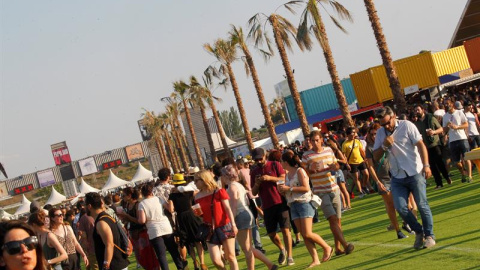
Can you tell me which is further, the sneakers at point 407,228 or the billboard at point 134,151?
the billboard at point 134,151

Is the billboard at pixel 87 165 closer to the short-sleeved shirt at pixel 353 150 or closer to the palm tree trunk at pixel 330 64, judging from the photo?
the palm tree trunk at pixel 330 64

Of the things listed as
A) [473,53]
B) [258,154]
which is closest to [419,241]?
[258,154]

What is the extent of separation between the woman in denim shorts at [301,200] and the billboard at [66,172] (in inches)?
5680

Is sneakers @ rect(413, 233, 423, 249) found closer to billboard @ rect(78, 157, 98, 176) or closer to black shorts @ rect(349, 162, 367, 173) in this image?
black shorts @ rect(349, 162, 367, 173)

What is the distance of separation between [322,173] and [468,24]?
4916cm

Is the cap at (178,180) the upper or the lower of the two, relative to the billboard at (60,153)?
lower

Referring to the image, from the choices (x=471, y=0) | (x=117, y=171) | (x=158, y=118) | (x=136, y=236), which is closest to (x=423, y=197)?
(x=136, y=236)

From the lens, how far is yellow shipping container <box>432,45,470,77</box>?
48.0 m

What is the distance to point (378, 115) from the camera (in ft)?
35.9

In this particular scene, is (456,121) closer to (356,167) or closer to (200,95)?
(356,167)

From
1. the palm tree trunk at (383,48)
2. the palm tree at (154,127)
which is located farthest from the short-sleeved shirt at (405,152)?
the palm tree at (154,127)

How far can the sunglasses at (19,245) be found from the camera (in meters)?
4.61

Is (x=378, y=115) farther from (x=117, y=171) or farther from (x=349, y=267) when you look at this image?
(x=117, y=171)

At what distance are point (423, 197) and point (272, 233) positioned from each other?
2.93 m
